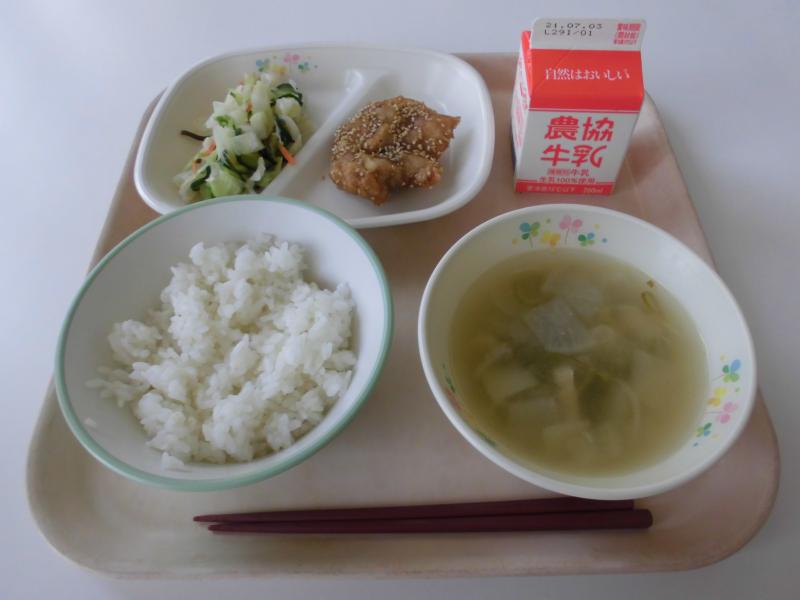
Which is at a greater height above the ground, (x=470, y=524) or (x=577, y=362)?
(x=577, y=362)

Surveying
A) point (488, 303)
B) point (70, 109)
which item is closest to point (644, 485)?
point (488, 303)

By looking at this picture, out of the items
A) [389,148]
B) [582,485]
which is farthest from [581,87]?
[582,485]

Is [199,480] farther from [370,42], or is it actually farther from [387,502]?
[370,42]

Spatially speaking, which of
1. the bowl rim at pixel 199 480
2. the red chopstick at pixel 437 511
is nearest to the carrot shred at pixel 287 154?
the bowl rim at pixel 199 480

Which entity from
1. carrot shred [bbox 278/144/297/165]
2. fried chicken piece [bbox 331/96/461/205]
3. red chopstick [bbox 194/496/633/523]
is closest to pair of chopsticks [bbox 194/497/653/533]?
red chopstick [bbox 194/496/633/523]

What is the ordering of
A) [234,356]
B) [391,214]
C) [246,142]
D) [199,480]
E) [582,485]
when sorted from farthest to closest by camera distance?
[246,142] < [391,214] < [234,356] < [199,480] < [582,485]

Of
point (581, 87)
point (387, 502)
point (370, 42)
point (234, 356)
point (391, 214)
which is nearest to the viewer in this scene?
point (387, 502)

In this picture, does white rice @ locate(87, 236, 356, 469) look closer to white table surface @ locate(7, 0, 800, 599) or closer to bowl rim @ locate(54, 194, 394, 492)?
bowl rim @ locate(54, 194, 394, 492)
